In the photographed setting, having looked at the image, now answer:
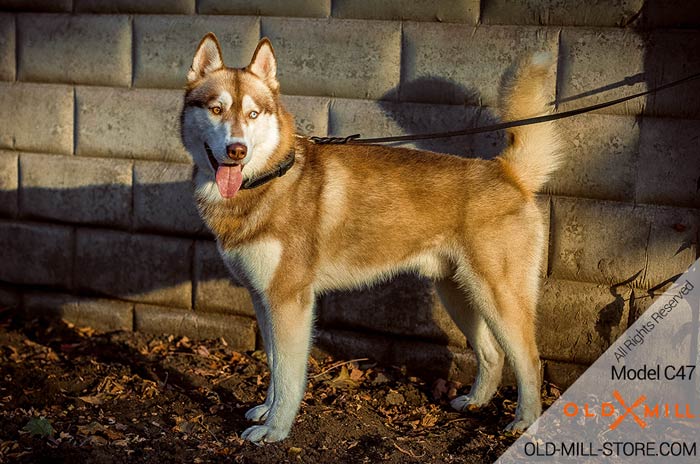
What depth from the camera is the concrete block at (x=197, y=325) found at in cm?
526

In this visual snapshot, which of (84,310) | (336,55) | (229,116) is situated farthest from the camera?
(84,310)

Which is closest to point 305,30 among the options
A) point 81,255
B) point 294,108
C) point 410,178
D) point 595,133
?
point 294,108

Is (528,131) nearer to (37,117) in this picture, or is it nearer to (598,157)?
(598,157)

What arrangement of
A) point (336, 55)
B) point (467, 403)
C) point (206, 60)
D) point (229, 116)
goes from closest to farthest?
point (229, 116) → point (206, 60) → point (467, 403) → point (336, 55)

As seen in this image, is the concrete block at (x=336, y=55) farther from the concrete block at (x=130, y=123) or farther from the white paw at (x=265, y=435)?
the white paw at (x=265, y=435)

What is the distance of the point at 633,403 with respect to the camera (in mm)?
4371

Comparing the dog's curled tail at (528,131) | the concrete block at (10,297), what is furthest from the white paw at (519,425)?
the concrete block at (10,297)

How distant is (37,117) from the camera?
5.48m

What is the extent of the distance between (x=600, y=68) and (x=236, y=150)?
216 centimetres

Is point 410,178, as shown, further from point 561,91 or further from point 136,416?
point 136,416

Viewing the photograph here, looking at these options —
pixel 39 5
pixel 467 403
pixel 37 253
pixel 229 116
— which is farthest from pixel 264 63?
pixel 37 253

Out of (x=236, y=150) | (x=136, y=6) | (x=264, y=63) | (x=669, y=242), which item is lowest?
(x=669, y=242)

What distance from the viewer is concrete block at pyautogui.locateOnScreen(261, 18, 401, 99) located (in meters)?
4.68

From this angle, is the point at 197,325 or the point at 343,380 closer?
the point at 343,380
